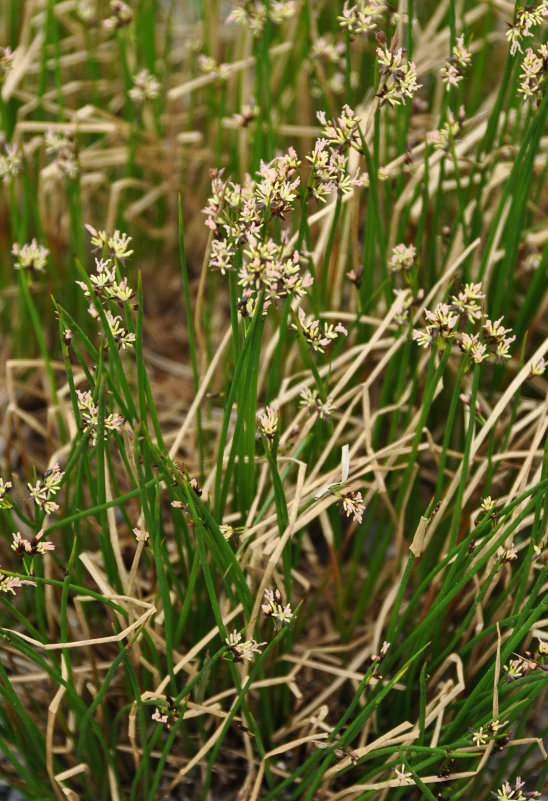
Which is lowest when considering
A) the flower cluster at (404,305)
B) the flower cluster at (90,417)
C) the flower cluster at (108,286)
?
the flower cluster at (90,417)

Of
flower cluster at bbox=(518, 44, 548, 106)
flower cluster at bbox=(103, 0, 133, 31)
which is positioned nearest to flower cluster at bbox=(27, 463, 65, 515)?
flower cluster at bbox=(518, 44, 548, 106)

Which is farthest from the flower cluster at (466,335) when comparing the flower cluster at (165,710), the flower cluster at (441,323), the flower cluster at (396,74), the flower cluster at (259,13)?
the flower cluster at (259,13)

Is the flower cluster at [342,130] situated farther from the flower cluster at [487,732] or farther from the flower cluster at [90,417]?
the flower cluster at [487,732]

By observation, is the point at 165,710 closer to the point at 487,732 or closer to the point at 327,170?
the point at 487,732

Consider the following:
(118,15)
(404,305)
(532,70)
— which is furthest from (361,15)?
(118,15)

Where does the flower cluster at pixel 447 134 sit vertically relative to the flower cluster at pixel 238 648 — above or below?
above

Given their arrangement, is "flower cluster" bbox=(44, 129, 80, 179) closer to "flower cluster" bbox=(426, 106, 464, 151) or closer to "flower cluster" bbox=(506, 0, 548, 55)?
"flower cluster" bbox=(426, 106, 464, 151)

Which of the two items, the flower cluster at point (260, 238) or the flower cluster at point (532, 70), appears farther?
the flower cluster at point (532, 70)

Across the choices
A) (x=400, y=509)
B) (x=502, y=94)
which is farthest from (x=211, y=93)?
(x=400, y=509)

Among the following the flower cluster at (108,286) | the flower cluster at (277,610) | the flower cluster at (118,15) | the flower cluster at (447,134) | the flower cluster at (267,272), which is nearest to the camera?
the flower cluster at (267,272)

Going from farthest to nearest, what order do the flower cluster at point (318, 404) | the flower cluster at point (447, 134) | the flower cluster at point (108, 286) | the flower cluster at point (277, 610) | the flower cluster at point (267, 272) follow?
1. the flower cluster at point (447, 134)
2. the flower cluster at point (318, 404)
3. the flower cluster at point (277, 610)
4. the flower cluster at point (108, 286)
5. the flower cluster at point (267, 272)
